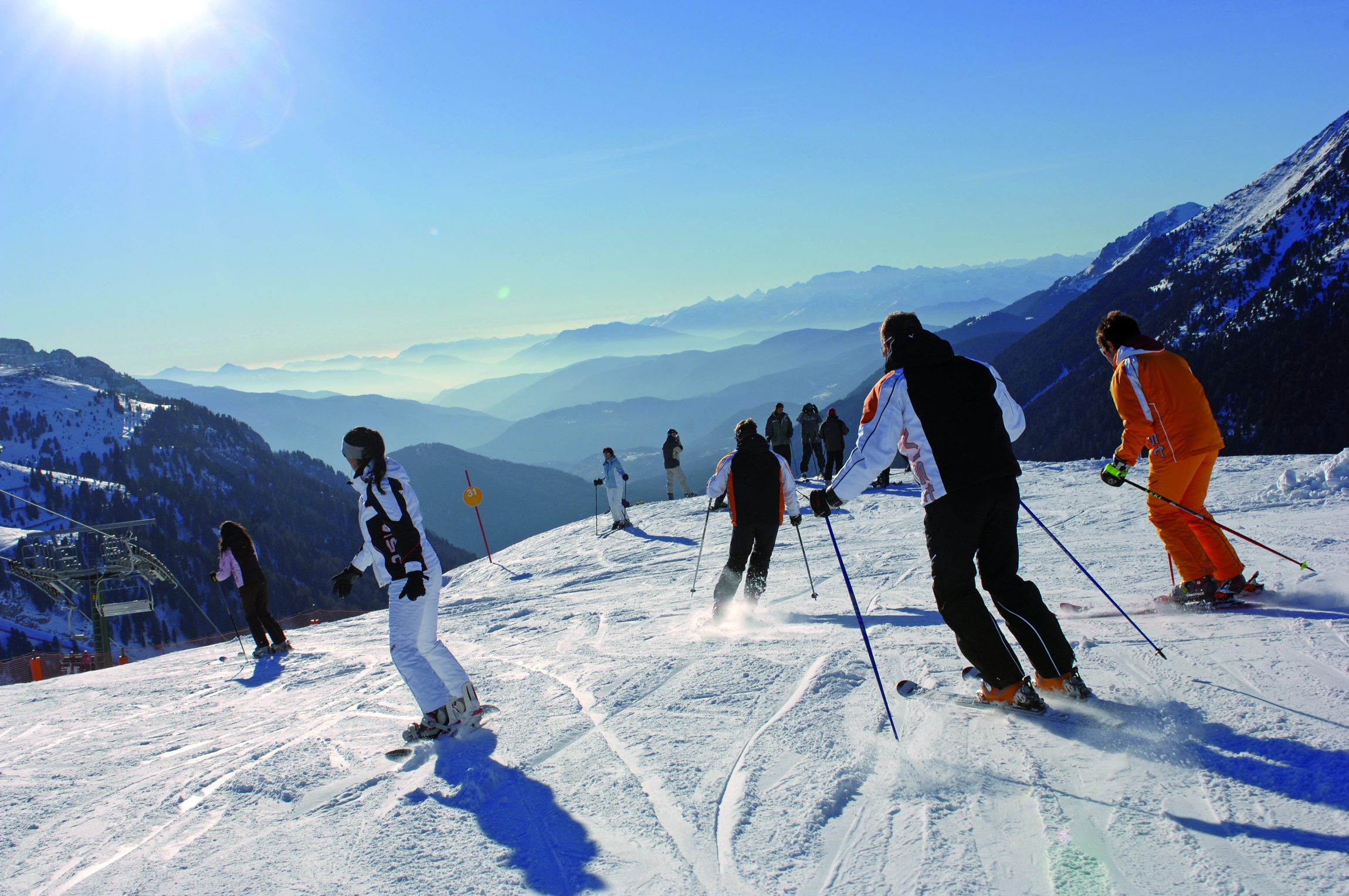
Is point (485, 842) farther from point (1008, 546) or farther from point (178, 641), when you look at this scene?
point (178, 641)

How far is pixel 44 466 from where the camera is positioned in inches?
7495

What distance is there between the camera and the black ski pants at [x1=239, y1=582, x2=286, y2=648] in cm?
950

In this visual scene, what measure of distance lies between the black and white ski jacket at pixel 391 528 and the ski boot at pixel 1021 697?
3.21 m

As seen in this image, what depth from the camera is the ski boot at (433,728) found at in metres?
4.67

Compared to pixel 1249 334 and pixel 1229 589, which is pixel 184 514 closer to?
pixel 1229 589

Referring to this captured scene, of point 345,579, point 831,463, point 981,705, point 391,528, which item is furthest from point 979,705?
point 831,463

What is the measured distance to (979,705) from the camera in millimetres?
3951

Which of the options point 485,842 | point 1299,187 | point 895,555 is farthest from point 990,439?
point 1299,187

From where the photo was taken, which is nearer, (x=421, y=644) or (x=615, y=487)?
(x=421, y=644)

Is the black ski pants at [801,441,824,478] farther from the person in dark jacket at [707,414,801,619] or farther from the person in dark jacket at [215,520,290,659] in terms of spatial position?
the person in dark jacket at [215,520,290,659]

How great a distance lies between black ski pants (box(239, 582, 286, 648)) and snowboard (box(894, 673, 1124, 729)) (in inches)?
328

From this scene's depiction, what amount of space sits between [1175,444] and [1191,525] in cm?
63

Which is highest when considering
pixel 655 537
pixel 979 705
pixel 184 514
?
pixel 184 514

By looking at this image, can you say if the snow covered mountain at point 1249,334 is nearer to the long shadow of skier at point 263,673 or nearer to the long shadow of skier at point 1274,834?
the long shadow of skier at point 263,673
